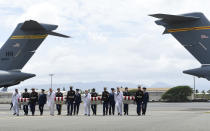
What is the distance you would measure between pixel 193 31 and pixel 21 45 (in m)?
13.7

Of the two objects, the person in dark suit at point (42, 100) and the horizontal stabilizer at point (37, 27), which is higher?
the horizontal stabilizer at point (37, 27)

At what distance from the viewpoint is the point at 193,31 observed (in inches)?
1133

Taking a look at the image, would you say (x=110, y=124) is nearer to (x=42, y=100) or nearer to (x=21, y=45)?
(x=42, y=100)

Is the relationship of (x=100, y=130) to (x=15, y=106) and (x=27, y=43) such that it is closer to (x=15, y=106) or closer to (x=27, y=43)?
(x=15, y=106)

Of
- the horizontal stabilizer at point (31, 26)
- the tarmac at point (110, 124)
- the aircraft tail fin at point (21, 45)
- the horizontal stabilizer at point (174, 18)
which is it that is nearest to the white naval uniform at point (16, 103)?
the tarmac at point (110, 124)

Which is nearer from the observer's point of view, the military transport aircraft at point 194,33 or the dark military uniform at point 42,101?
the dark military uniform at point 42,101

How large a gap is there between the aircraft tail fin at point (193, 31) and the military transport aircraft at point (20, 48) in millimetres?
9515

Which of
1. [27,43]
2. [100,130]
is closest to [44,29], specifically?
[27,43]

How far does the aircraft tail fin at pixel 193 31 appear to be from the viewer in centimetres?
2848

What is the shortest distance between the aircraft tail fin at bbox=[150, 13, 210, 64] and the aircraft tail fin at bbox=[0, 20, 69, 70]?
9791 mm

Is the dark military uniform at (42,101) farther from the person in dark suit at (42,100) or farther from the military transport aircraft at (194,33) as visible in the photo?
the military transport aircraft at (194,33)

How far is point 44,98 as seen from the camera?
26.9 meters

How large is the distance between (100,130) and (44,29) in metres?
20.5

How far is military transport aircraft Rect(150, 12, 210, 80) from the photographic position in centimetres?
2841
